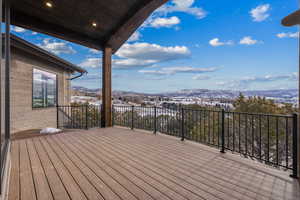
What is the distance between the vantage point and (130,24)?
4.17 metres

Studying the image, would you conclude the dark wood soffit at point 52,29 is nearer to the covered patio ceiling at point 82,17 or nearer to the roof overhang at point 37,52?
the covered patio ceiling at point 82,17

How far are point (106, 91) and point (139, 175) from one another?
383 centimetres

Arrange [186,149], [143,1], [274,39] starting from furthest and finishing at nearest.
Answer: [274,39]
[143,1]
[186,149]

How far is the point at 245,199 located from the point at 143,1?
3.97 m

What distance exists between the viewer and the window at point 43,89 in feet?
17.8

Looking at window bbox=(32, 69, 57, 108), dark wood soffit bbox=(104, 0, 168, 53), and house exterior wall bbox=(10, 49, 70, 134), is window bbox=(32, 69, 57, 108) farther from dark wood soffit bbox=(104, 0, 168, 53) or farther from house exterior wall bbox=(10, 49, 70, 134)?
dark wood soffit bbox=(104, 0, 168, 53)

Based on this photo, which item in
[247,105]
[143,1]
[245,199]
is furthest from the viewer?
[247,105]

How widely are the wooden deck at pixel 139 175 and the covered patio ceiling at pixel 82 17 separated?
320 cm

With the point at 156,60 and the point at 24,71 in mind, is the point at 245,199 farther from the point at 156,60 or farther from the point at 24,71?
the point at 156,60

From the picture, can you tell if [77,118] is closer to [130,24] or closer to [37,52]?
[37,52]

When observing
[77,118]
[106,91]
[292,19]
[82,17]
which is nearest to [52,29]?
[82,17]

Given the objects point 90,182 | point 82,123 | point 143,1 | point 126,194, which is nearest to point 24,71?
point 82,123

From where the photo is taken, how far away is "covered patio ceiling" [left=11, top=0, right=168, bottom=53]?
3.39 metres

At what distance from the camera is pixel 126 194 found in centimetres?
167
